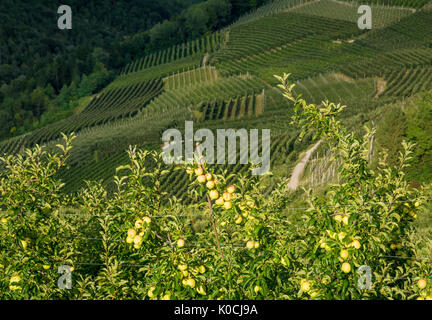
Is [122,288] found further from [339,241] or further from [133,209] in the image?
[339,241]

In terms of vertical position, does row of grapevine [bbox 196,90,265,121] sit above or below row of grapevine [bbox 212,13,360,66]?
below

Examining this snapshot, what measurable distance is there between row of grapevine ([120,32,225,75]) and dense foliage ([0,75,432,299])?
197 ft

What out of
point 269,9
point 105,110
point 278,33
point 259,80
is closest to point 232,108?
point 259,80

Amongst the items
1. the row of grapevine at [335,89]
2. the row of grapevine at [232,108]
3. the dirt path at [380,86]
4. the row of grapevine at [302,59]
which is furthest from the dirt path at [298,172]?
the row of grapevine at [302,59]

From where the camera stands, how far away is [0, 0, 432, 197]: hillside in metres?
32.9

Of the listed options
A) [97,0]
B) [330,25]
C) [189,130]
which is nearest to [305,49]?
[330,25]

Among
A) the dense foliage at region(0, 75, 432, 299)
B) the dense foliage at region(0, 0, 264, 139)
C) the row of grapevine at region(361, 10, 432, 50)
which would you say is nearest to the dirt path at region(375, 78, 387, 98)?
the row of grapevine at region(361, 10, 432, 50)

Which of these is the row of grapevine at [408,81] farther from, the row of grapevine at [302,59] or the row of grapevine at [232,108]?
the row of grapevine at [232,108]

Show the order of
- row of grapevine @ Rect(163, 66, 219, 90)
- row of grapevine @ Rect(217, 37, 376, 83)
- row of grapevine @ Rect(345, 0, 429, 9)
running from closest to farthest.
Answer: row of grapevine @ Rect(217, 37, 376, 83) → row of grapevine @ Rect(163, 66, 219, 90) → row of grapevine @ Rect(345, 0, 429, 9)

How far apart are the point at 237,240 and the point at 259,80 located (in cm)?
4292

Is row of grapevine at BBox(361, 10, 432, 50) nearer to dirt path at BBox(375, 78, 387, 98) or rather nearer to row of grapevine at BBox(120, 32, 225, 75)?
dirt path at BBox(375, 78, 387, 98)

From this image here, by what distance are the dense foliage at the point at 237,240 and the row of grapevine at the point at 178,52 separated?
60.0 meters

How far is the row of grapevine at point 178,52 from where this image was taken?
64188 mm

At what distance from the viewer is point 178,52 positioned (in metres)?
66.0
